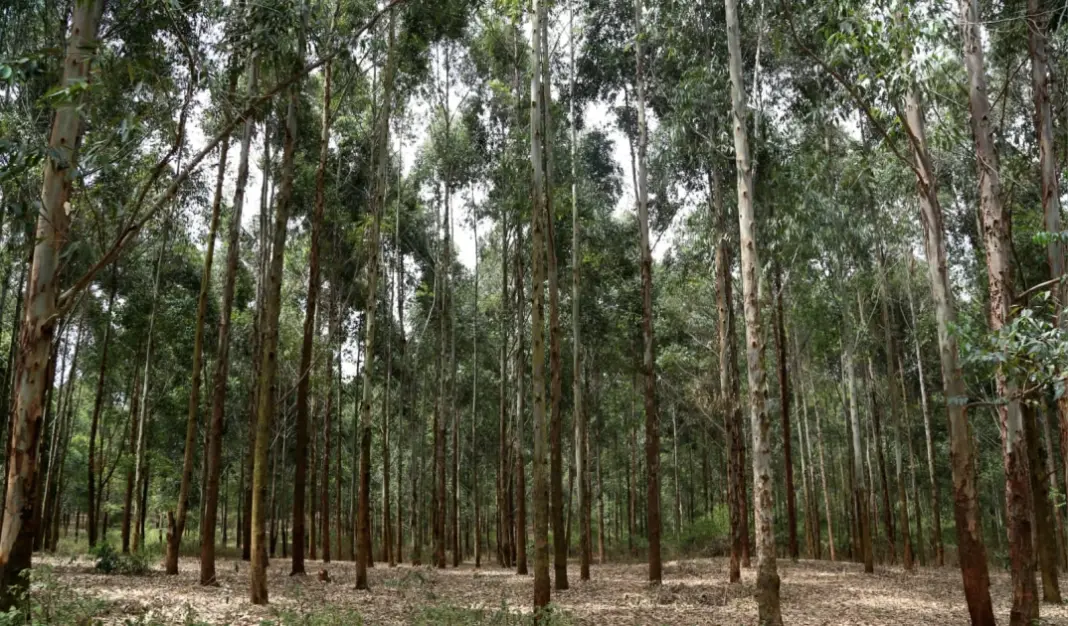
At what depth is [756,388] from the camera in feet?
27.7

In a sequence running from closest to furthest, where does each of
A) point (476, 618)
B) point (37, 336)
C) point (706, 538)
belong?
point (37, 336)
point (476, 618)
point (706, 538)

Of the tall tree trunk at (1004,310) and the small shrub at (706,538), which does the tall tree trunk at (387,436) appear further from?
the tall tree trunk at (1004,310)

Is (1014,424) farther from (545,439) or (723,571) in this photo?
(723,571)

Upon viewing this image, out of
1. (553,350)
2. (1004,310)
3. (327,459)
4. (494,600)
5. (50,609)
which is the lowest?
(494,600)

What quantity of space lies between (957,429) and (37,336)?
10.2 meters

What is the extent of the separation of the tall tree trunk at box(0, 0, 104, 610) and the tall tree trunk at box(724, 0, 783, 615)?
7306mm

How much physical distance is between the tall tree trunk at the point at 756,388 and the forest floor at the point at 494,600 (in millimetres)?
1839

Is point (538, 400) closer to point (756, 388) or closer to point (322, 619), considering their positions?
point (756, 388)

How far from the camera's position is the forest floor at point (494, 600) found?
7977mm

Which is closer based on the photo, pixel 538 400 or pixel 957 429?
pixel 957 429

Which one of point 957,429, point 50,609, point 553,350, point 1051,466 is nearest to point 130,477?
point 50,609

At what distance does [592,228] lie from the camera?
2033 centimetres

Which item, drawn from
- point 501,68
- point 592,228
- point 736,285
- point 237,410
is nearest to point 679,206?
point 592,228

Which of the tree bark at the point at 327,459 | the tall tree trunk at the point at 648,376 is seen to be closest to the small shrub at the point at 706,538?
the tall tree trunk at the point at 648,376
